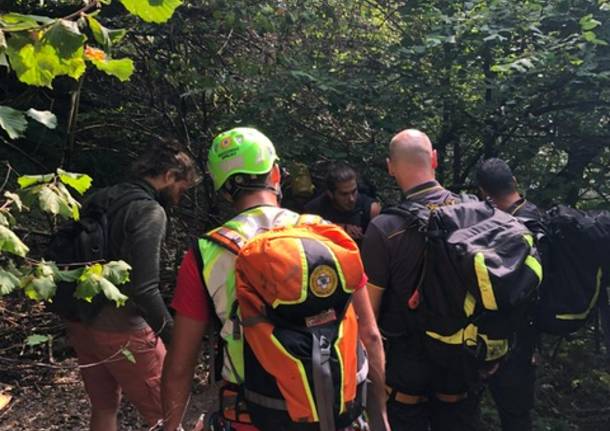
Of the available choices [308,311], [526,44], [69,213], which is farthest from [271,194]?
[526,44]

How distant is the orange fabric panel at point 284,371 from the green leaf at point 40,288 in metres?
0.69

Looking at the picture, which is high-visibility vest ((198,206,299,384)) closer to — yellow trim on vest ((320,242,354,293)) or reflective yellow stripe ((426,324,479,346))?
yellow trim on vest ((320,242,354,293))

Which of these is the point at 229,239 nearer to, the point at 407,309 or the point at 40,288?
the point at 40,288

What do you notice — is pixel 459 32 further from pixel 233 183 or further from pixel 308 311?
pixel 308 311

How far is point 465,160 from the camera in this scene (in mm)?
5582

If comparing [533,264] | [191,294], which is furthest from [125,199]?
[533,264]

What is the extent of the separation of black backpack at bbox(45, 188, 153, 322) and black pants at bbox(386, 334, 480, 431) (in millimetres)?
1576

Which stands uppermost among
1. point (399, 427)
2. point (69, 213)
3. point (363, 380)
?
point (69, 213)

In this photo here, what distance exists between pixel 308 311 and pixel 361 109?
327 centimetres

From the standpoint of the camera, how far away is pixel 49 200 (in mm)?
2059

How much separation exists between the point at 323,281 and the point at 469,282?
120 centimetres

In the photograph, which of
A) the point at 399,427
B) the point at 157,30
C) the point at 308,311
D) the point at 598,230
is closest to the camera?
the point at 308,311

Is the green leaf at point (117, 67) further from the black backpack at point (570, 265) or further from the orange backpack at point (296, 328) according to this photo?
the black backpack at point (570, 265)

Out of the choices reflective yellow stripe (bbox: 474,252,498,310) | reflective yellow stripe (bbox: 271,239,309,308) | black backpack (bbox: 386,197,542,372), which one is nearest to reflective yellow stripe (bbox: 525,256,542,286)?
black backpack (bbox: 386,197,542,372)
